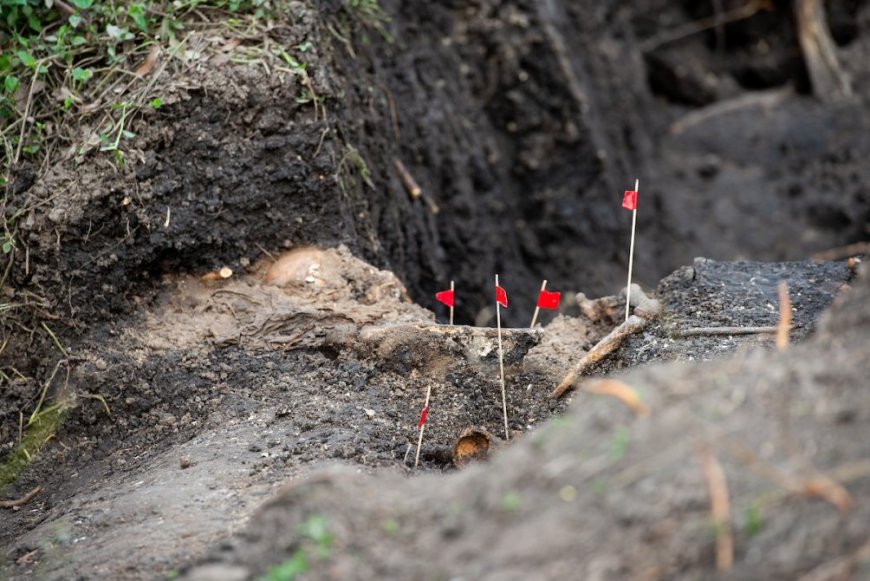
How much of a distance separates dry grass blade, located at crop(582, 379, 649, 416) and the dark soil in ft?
0.10

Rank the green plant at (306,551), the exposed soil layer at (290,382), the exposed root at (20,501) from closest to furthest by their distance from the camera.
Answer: the green plant at (306,551)
the exposed soil layer at (290,382)
the exposed root at (20,501)

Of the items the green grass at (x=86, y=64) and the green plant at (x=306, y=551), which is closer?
the green plant at (x=306, y=551)

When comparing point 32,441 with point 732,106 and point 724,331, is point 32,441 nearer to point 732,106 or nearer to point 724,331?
point 724,331

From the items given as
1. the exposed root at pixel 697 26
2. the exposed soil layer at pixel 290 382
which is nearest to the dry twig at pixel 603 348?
the exposed soil layer at pixel 290 382

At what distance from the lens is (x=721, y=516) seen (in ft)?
6.66

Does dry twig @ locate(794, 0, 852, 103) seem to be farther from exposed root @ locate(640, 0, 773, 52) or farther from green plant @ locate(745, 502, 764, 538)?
green plant @ locate(745, 502, 764, 538)

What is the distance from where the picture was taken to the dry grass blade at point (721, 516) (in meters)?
2.02

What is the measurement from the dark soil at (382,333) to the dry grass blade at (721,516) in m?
0.03

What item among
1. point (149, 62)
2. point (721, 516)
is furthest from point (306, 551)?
point (149, 62)

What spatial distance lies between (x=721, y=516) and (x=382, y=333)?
2.15 meters

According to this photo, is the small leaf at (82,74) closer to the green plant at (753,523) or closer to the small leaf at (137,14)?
the small leaf at (137,14)

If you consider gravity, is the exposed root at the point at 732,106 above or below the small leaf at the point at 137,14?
below

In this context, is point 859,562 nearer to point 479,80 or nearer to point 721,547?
point 721,547

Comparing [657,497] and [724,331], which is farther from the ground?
[657,497]
